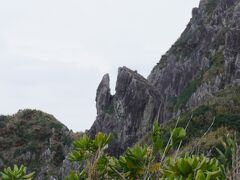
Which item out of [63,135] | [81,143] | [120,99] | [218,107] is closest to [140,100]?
[120,99]

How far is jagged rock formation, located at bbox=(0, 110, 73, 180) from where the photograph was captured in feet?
164

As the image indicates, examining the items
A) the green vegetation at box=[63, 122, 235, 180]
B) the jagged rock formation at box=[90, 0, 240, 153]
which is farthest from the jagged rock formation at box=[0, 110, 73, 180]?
the green vegetation at box=[63, 122, 235, 180]

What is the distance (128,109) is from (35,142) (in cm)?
1275

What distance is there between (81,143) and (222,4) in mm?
79956

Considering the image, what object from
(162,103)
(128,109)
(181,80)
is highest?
(181,80)

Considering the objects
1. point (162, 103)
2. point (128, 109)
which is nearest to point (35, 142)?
point (128, 109)

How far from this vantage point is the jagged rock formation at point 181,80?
186ft

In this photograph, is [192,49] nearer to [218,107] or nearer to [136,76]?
[136,76]

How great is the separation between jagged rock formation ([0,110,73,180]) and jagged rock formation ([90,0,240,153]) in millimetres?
5638

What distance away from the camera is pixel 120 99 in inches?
2501

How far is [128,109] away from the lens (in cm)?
6219

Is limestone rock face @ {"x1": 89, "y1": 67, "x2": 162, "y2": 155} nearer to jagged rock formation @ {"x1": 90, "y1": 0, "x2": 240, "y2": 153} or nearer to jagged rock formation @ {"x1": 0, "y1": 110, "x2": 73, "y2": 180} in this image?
jagged rock formation @ {"x1": 90, "y1": 0, "x2": 240, "y2": 153}

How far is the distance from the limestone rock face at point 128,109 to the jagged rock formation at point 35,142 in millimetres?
5717

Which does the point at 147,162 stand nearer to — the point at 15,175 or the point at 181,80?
the point at 15,175
